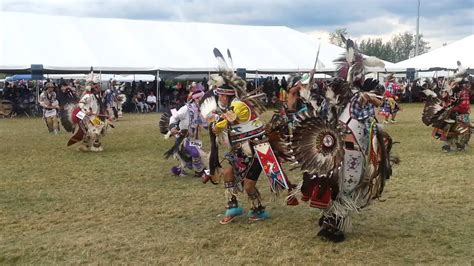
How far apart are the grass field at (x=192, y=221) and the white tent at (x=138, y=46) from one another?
12.0 metres

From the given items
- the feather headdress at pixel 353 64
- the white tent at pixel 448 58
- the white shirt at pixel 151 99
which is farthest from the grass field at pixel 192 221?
the white tent at pixel 448 58

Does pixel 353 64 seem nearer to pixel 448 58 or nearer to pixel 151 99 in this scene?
pixel 151 99

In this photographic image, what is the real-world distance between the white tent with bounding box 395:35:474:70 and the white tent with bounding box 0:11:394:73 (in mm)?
4218

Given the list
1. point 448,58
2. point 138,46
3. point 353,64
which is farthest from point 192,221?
point 448,58

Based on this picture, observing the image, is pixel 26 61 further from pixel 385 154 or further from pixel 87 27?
pixel 385 154

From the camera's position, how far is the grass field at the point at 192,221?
439cm

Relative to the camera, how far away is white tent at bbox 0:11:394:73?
20.4m

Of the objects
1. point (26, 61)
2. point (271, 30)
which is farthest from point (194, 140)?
point (271, 30)

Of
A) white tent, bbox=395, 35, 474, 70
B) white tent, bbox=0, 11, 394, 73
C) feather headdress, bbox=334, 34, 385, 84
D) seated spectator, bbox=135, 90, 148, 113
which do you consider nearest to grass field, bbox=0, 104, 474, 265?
Answer: feather headdress, bbox=334, 34, 385, 84

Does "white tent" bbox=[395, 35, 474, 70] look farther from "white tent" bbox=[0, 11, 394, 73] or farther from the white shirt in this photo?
the white shirt

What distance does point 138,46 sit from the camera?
74.3 ft

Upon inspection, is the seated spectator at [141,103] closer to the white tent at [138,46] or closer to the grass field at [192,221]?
the white tent at [138,46]

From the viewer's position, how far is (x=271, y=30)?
27609 millimetres

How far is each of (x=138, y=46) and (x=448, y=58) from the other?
49.2ft
